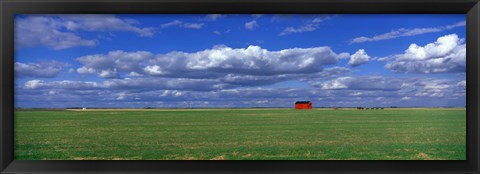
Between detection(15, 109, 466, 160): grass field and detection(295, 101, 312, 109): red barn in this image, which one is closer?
detection(15, 109, 466, 160): grass field

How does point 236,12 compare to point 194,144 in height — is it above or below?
above

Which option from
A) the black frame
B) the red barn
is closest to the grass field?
the black frame

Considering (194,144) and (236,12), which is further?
(194,144)

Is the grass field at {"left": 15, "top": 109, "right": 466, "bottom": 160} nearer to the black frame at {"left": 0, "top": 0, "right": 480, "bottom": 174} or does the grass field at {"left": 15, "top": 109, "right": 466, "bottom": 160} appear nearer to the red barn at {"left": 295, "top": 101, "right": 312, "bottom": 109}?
the black frame at {"left": 0, "top": 0, "right": 480, "bottom": 174}

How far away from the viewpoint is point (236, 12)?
189cm

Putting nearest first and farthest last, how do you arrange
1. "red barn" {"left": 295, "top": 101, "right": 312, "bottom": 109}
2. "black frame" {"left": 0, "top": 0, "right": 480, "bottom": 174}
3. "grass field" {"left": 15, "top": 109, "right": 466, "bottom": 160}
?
"black frame" {"left": 0, "top": 0, "right": 480, "bottom": 174}
"grass field" {"left": 15, "top": 109, "right": 466, "bottom": 160}
"red barn" {"left": 295, "top": 101, "right": 312, "bottom": 109}

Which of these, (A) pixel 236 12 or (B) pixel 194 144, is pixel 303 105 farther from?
(A) pixel 236 12

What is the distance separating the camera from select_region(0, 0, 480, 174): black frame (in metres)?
1.85

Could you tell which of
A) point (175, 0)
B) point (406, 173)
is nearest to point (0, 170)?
point (175, 0)

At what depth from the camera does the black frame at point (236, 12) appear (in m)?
1.85

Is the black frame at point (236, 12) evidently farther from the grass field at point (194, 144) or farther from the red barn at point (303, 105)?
the red barn at point (303, 105)

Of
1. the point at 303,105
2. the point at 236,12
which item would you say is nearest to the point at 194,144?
the point at 303,105

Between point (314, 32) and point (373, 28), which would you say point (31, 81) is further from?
point (373, 28)

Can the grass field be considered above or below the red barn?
below
